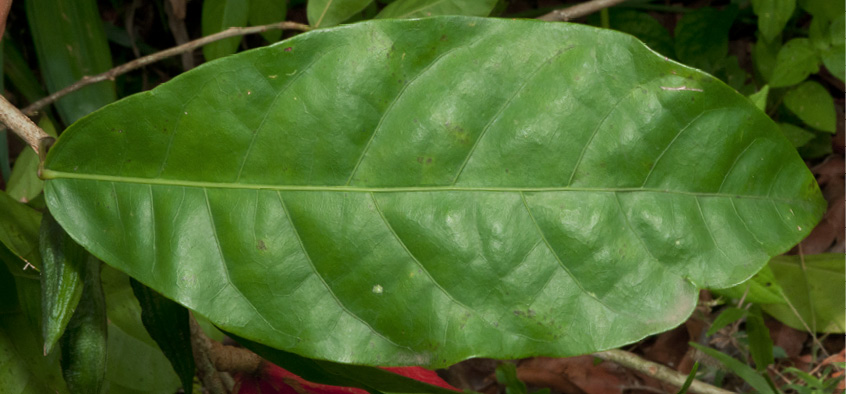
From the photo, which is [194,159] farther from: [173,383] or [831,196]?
[831,196]

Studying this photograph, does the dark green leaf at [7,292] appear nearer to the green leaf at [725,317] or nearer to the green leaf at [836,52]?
the green leaf at [725,317]

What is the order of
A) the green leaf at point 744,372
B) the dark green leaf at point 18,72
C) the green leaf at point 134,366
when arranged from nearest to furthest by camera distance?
the green leaf at point 134,366, the green leaf at point 744,372, the dark green leaf at point 18,72

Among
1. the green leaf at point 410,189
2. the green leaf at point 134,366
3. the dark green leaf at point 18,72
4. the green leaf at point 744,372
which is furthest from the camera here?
the dark green leaf at point 18,72

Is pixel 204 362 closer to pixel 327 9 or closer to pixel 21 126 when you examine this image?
pixel 21 126

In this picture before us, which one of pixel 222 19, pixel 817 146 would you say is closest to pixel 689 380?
pixel 222 19

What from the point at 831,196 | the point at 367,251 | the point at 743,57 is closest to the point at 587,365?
the point at 831,196

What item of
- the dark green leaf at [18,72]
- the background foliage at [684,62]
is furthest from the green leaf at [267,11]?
the dark green leaf at [18,72]

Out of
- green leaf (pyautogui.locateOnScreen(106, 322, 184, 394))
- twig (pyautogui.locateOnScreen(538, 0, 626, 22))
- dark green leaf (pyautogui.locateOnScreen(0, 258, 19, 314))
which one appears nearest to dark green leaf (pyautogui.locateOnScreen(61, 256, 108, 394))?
dark green leaf (pyautogui.locateOnScreen(0, 258, 19, 314))
